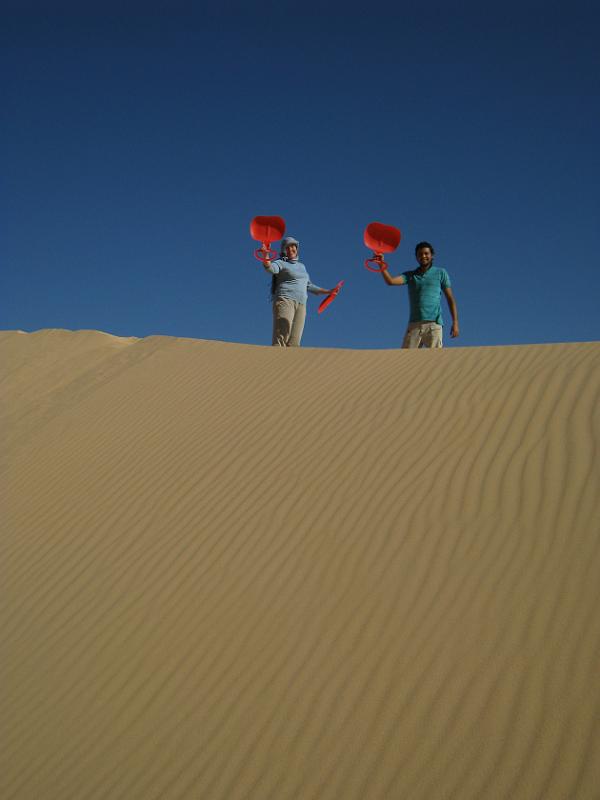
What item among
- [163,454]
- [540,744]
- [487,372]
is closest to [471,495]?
[540,744]

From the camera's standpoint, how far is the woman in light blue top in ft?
29.9

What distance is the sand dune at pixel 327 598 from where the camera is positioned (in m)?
3.15

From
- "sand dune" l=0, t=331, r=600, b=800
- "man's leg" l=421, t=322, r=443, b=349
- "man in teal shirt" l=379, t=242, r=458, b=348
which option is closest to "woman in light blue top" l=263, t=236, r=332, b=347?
"man in teal shirt" l=379, t=242, r=458, b=348

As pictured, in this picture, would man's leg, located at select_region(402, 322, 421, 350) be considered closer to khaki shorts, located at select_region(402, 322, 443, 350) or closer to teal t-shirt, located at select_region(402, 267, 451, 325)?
khaki shorts, located at select_region(402, 322, 443, 350)

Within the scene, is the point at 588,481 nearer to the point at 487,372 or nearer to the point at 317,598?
the point at 317,598

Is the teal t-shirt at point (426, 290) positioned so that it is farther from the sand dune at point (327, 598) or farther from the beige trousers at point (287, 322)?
the beige trousers at point (287, 322)

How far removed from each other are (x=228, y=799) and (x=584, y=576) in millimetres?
2057

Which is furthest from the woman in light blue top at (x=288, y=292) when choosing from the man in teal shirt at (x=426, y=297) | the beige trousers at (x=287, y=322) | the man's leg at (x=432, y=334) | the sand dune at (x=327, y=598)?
the sand dune at (x=327, y=598)

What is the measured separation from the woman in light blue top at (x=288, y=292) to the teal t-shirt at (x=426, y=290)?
1605 mm

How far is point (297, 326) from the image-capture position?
955 centimetres

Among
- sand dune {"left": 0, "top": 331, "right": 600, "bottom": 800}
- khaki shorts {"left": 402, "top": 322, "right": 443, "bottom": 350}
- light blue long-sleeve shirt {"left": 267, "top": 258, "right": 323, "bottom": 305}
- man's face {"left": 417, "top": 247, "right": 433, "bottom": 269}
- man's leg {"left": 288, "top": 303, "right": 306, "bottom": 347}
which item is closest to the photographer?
sand dune {"left": 0, "top": 331, "right": 600, "bottom": 800}

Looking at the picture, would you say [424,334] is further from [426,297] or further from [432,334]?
[426,297]

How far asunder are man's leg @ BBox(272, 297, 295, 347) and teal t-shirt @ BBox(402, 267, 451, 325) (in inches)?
68.4

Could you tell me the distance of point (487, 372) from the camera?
21.0ft
